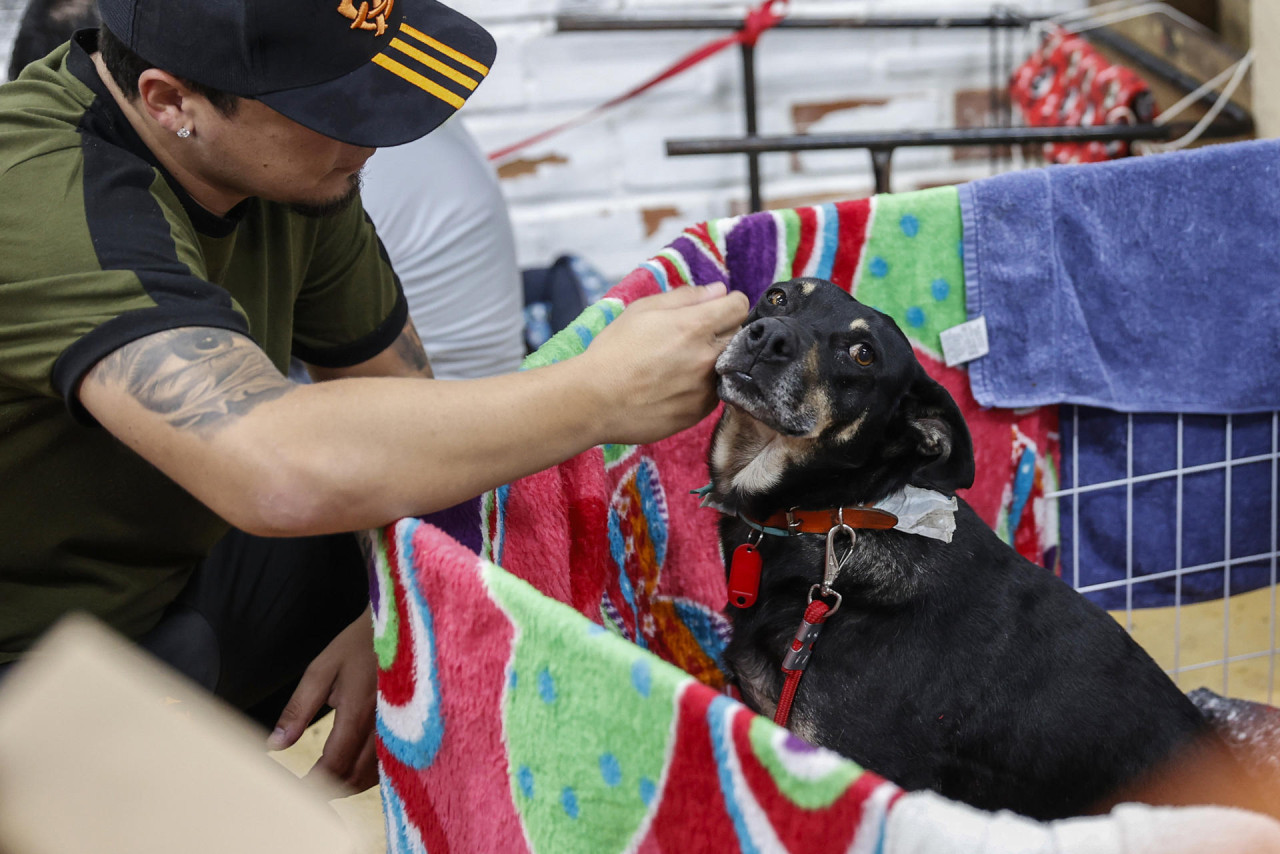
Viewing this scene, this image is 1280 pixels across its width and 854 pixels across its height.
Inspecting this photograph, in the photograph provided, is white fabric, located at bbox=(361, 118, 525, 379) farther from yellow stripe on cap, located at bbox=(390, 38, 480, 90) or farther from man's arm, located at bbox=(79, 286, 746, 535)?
man's arm, located at bbox=(79, 286, 746, 535)

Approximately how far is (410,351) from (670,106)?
180cm

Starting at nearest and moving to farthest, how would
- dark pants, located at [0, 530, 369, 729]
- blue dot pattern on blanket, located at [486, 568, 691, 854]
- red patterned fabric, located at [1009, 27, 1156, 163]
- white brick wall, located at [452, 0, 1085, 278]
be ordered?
blue dot pattern on blanket, located at [486, 568, 691, 854] < dark pants, located at [0, 530, 369, 729] < red patterned fabric, located at [1009, 27, 1156, 163] < white brick wall, located at [452, 0, 1085, 278]

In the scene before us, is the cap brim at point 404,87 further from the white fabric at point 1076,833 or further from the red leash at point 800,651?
the white fabric at point 1076,833

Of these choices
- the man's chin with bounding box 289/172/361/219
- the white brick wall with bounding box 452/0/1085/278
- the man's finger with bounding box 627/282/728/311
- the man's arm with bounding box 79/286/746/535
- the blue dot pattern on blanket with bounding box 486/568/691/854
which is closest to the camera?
the blue dot pattern on blanket with bounding box 486/568/691/854

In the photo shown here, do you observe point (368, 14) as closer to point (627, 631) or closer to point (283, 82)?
point (283, 82)

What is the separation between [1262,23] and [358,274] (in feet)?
6.69

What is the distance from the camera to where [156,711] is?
1.45 ft

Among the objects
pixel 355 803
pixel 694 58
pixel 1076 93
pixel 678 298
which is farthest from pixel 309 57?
pixel 1076 93

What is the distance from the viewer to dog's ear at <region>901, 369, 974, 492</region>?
1.17 meters

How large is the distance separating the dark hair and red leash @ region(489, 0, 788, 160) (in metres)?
1.95

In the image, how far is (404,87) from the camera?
111 cm

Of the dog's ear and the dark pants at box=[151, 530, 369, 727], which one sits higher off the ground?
the dog's ear

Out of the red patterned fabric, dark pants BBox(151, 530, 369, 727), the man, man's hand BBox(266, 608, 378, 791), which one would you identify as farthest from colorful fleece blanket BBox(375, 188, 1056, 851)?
the red patterned fabric

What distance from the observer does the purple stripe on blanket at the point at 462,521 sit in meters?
0.97
